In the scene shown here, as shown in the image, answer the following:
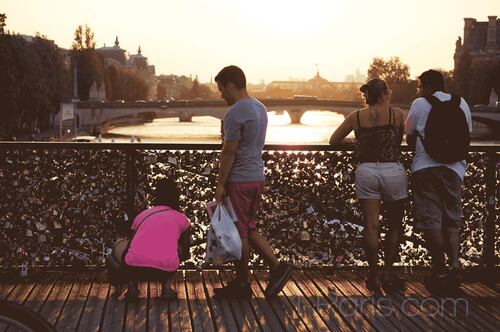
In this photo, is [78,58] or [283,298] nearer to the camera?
[283,298]

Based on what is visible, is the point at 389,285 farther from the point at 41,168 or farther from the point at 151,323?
the point at 41,168

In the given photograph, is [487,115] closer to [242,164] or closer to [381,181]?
[381,181]

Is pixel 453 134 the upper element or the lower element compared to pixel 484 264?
upper

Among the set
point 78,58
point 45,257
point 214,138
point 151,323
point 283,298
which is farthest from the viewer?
point 78,58

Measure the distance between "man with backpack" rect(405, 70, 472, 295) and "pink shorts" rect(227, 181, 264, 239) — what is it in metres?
1.43

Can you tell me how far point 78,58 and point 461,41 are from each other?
→ 55.3 m

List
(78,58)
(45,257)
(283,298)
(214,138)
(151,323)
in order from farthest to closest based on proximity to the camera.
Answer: (78,58) < (214,138) < (45,257) < (283,298) < (151,323)

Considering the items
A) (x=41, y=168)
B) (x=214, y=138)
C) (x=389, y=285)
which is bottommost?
(x=214, y=138)

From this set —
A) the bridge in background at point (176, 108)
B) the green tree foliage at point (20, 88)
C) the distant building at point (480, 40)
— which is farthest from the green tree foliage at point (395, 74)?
the green tree foliage at point (20, 88)

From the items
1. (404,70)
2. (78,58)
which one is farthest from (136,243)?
(404,70)

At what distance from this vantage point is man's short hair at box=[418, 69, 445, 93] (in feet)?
26.4

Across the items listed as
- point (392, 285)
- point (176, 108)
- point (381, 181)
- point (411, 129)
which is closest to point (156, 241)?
point (381, 181)

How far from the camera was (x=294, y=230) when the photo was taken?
916 centimetres

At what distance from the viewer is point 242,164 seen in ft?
25.2
